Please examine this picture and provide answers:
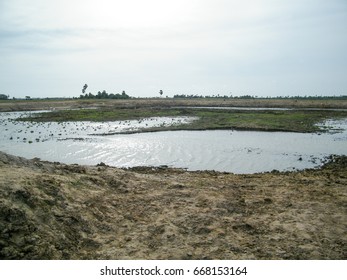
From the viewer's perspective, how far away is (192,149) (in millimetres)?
20000

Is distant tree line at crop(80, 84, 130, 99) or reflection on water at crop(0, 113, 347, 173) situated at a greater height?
distant tree line at crop(80, 84, 130, 99)

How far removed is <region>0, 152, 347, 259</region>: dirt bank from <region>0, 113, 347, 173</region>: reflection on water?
17.8 feet

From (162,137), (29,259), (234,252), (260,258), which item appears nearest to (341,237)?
(260,258)

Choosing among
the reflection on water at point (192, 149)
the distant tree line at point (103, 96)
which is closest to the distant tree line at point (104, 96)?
the distant tree line at point (103, 96)

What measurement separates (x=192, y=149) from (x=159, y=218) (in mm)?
12256

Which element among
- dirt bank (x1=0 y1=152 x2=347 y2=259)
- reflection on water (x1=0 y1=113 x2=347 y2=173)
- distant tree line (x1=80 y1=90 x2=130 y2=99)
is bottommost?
dirt bank (x1=0 y1=152 x2=347 y2=259)

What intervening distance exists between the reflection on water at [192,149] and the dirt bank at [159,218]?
5425 millimetres

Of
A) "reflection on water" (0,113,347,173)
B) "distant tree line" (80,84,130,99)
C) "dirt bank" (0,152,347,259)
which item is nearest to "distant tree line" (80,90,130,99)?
"distant tree line" (80,84,130,99)

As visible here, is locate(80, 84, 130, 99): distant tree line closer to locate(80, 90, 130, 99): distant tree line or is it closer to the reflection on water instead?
locate(80, 90, 130, 99): distant tree line

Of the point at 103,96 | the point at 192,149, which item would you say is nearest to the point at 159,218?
the point at 192,149

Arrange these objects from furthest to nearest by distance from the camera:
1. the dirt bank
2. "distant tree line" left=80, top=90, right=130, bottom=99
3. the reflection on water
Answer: "distant tree line" left=80, top=90, right=130, bottom=99
the reflection on water
the dirt bank

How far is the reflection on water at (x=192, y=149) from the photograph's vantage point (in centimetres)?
1648

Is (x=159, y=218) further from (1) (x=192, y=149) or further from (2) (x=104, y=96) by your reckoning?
(2) (x=104, y=96)

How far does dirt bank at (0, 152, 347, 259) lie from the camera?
243 inches
